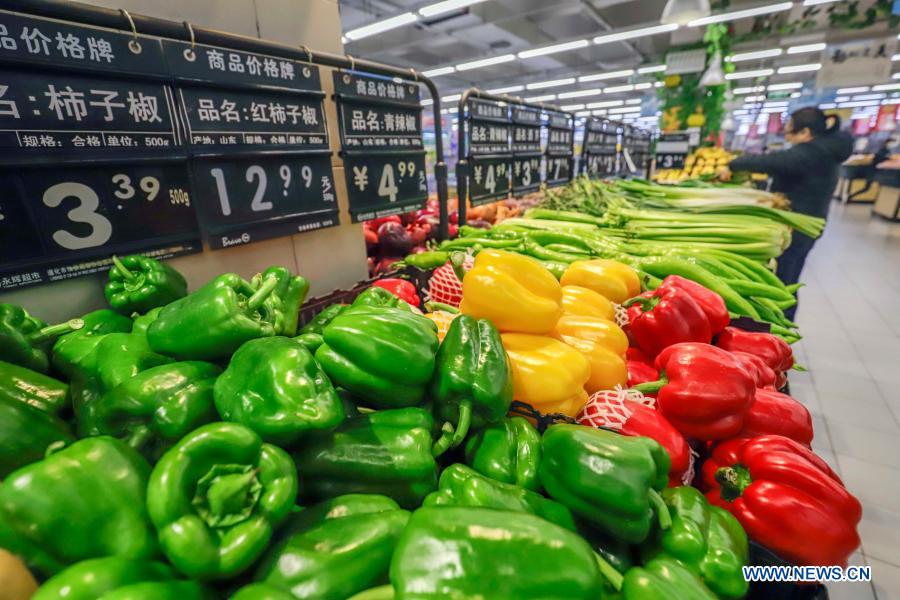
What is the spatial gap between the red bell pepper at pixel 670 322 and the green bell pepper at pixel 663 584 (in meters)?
1.03

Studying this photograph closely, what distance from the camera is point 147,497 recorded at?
0.66 meters

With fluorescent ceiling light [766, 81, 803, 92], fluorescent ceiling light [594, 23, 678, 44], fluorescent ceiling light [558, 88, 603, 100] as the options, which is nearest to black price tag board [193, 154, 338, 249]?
fluorescent ceiling light [594, 23, 678, 44]

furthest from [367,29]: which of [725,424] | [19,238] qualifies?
[725,424]

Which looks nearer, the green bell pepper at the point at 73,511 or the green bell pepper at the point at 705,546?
the green bell pepper at the point at 73,511

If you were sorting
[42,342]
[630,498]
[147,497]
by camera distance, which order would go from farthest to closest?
1. [42,342]
2. [630,498]
3. [147,497]

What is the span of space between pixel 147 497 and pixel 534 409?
91 cm

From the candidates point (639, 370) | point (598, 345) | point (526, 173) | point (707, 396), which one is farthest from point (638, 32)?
point (707, 396)

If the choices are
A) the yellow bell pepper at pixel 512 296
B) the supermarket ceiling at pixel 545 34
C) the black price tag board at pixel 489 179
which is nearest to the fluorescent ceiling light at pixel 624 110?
the supermarket ceiling at pixel 545 34

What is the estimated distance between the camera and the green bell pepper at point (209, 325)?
99cm

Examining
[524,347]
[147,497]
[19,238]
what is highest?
[19,238]

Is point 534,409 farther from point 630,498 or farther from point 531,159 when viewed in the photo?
point 531,159

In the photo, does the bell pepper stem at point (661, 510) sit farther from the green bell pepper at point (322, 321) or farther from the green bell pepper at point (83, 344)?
the green bell pepper at point (83, 344)

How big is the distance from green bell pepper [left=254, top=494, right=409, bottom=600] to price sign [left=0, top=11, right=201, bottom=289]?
3.94ft

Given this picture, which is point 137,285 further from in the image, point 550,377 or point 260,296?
point 550,377
